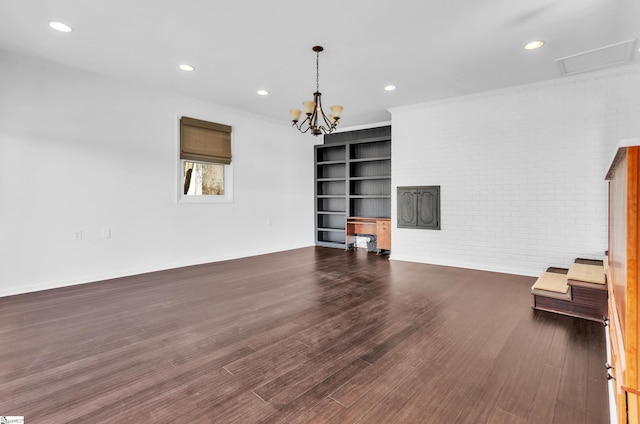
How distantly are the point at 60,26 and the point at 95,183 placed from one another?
2.05 metres

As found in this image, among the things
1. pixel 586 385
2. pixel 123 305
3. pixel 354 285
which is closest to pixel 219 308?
pixel 123 305

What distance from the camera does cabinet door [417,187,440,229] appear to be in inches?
220

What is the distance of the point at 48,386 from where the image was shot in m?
1.98

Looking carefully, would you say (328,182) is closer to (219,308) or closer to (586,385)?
(219,308)

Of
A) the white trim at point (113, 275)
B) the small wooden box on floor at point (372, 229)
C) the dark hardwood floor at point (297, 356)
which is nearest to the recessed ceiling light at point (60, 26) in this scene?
the dark hardwood floor at point (297, 356)

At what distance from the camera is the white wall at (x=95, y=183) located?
12.6 ft

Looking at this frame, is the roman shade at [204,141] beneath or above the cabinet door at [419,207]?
above

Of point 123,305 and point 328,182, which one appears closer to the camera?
point 123,305

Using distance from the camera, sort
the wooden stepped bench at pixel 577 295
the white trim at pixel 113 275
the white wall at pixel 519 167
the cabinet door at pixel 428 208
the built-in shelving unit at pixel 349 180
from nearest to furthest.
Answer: the wooden stepped bench at pixel 577 295
the white trim at pixel 113 275
the white wall at pixel 519 167
the cabinet door at pixel 428 208
the built-in shelving unit at pixel 349 180

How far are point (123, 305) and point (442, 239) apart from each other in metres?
4.91

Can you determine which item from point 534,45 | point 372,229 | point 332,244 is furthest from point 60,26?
point 332,244

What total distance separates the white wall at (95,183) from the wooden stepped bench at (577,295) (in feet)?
16.5

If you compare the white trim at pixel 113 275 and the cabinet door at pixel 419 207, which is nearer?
the white trim at pixel 113 275

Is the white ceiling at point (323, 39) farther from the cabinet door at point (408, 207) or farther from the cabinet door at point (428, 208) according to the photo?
the cabinet door at point (408, 207)
